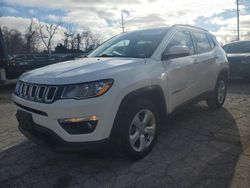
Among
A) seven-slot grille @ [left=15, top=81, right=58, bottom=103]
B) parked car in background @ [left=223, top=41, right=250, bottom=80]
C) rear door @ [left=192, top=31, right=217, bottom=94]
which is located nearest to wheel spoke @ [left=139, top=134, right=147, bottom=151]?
seven-slot grille @ [left=15, top=81, right=58, bottom=103]

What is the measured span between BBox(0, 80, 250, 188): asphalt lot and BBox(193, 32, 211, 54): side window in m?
1.42

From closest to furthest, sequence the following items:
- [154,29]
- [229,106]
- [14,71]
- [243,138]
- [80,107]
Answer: [80,107], [243,138], [154,29], [229,106], [14,71]

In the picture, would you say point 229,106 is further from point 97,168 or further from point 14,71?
point 14,71

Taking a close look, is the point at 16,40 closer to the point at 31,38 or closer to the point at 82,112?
the point at 31,38

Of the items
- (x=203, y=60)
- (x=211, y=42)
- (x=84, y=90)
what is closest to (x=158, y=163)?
(x=84, y=90)

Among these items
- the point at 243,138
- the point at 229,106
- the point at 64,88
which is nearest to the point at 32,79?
the point at 64,88

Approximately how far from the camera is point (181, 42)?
4.29 metres

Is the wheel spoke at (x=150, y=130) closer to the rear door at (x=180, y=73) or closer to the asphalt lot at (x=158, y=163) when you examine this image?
the asphalt lot at (x=158, y=163)

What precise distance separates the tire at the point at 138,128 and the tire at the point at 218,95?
7.36 ft

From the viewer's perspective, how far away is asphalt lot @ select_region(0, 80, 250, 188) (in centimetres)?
289

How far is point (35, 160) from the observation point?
139 inches

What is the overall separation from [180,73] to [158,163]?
1.43 m

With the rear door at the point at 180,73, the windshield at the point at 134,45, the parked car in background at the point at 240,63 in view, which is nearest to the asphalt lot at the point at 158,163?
the rear door at the point at 180,73

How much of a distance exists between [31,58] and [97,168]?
9.65 metres
